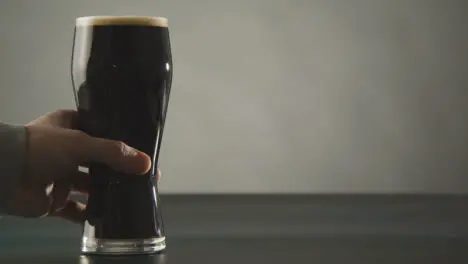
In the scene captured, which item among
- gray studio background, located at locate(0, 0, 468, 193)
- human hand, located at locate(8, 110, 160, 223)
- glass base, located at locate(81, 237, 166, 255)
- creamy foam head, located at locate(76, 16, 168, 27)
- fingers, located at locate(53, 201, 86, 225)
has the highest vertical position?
creamy foam head, located at locate(76, 16, 168, 27)

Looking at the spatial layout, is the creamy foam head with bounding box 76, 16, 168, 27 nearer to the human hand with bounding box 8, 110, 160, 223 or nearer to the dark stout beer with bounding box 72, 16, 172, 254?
the dark stout beer with bounding box 72, 16, 172, 254

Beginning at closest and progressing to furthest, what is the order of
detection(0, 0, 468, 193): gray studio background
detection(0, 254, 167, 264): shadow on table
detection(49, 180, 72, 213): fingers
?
detection(0, 254, 167, 264): shadow on table
detection(49, 180, 72, 213): fingers
detection(0, 0, 468, 193): gray studio background

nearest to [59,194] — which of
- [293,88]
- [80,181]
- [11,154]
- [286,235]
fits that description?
[80,181]

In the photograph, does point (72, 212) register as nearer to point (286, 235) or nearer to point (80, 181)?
point (80, 181)

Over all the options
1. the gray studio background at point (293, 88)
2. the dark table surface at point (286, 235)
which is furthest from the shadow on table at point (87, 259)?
the gray studio background at point (293, 88)

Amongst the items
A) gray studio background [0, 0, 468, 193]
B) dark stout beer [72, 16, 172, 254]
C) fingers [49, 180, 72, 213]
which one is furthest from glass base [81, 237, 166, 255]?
gray studio background [0, 0, 468, 193]

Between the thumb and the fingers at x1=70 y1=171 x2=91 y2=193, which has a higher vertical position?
the thumb

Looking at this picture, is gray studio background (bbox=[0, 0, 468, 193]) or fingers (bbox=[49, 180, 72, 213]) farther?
gray studio background (bbox=[0, 0, 468, 193])
